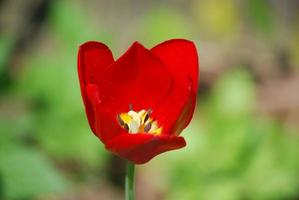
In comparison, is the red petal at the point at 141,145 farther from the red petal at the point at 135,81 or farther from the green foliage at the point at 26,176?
the green foliage at the point at 26,176

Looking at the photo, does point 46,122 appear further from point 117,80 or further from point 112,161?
point 117,80

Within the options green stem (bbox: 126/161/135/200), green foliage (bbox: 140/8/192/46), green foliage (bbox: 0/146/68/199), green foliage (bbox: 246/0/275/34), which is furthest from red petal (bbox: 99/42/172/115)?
green foliage (bbox: 246/0/275/34)

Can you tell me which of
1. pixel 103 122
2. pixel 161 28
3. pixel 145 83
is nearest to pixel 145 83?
pixel 145 83

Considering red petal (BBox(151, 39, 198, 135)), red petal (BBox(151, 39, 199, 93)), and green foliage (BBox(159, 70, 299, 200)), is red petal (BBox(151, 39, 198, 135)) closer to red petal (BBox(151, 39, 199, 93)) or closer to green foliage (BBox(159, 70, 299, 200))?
red petal (BBox(151, 39, 199, 93))

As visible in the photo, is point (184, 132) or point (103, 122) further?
point (184, 132)

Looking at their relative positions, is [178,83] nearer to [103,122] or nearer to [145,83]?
[145,83]

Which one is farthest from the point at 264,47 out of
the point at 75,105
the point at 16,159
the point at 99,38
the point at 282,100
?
the point at 16,159

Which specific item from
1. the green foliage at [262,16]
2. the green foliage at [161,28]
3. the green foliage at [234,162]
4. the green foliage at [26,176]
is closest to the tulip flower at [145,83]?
the green foliage at [26,176]
